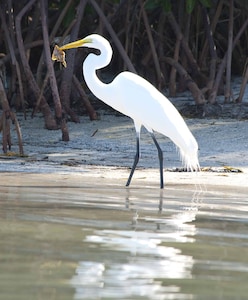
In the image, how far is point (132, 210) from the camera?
6.63m

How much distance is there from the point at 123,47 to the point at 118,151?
A: 3.82 m

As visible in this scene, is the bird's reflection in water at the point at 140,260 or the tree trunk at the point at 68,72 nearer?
the bird's reflection in water at the point at 140,260

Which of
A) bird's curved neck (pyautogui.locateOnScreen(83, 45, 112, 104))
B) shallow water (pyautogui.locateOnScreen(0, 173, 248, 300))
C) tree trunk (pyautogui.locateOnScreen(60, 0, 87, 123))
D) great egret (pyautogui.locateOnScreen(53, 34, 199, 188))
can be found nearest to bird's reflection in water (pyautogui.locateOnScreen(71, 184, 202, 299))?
shallow water (pyautogui.locateOnScreen(0, 173, 248, 300))

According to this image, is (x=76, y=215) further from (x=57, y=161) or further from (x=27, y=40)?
(x=27, y=40)

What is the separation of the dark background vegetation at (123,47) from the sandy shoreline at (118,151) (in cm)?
27

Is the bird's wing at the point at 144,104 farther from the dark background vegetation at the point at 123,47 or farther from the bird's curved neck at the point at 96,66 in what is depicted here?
the dark background vegetation at the point at 123,47

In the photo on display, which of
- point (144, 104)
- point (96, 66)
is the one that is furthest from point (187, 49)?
point (144, 104)

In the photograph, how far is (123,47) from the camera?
14.0 metres

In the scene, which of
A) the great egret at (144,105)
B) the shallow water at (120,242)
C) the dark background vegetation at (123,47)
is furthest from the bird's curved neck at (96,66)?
the dark background vegetation at (123,47)

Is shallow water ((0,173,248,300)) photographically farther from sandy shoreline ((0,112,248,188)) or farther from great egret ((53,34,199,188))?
sandy shoreline ((0,112,248,188))

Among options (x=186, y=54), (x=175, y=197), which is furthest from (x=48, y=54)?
(x=175, y=197)

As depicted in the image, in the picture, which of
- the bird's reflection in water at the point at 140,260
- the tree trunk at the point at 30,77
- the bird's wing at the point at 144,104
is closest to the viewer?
the bird's reflection in water at the point at 140,260

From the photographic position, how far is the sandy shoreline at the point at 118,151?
8922mm

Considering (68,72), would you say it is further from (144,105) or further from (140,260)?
(140,260)
